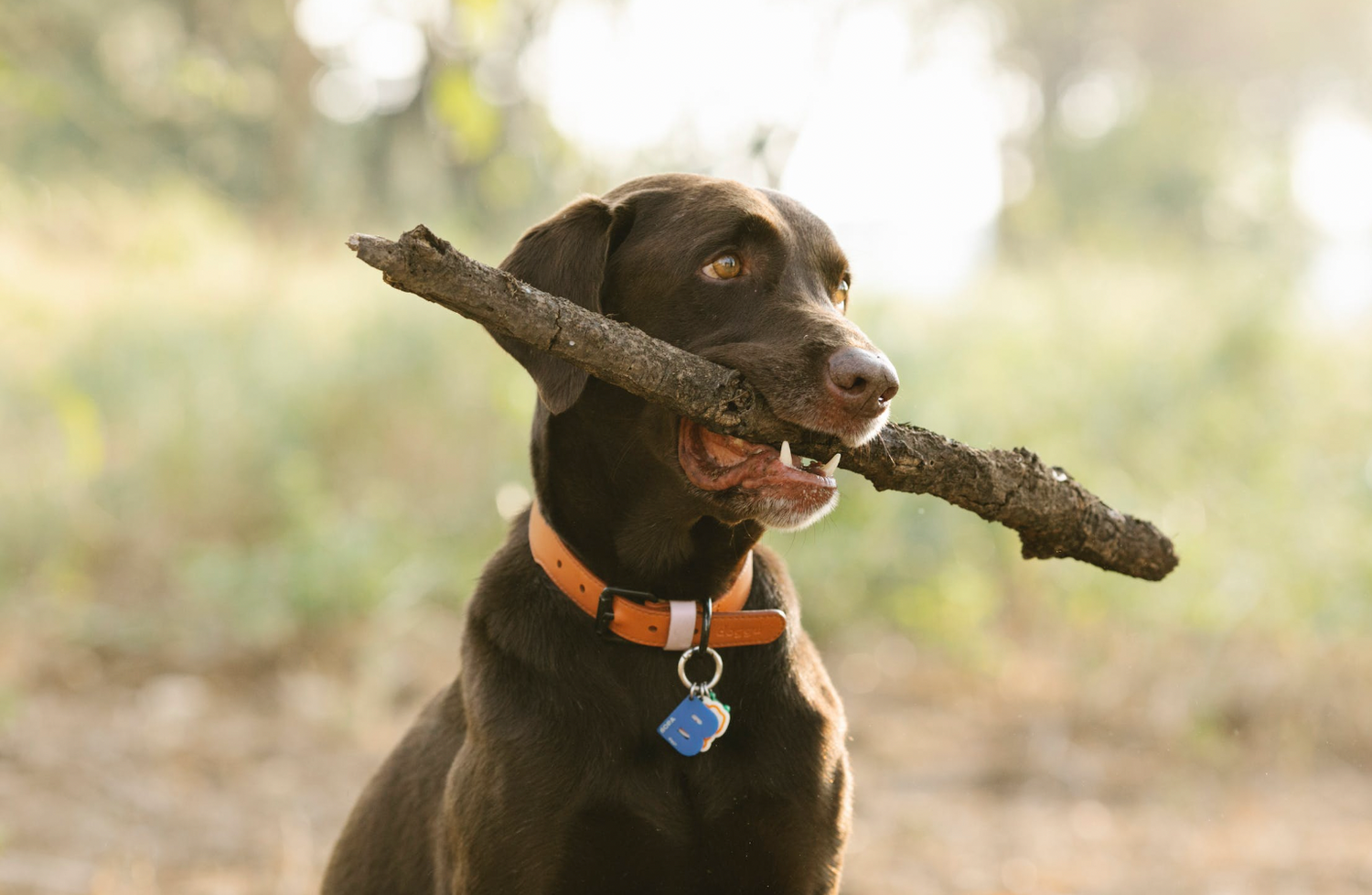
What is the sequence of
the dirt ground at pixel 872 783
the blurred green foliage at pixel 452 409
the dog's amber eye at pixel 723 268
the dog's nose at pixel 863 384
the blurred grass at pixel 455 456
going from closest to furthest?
the dog's nose at pixel 863 384, the dog's amber eye at pixel 723 268, the dirt ground at pixel 872 783, the blurred green foliage at pixel 452 409, the blurred grass at pixel 455 456

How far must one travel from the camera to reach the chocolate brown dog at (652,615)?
2.41m

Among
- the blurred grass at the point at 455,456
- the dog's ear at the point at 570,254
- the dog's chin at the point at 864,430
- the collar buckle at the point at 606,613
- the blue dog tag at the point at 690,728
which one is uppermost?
the blurred grass at the point at 455,456

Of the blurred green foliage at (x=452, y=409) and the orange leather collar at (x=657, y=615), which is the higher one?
the blurred green foliage at (x=452, y=409)

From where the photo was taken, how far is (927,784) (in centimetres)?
546

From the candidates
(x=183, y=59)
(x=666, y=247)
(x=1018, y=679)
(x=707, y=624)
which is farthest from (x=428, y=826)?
(x=1018, y=679)

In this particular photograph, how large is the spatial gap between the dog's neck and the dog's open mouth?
9cm

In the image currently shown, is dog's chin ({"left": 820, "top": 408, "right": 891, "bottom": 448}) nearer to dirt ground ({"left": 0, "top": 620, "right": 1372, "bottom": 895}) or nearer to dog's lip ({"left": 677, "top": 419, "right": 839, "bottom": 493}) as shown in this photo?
dog's lip ({"left": 677, "top": 419, "right": 839, "bottom": 493})

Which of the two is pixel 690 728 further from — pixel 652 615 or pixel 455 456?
pixel 455 456

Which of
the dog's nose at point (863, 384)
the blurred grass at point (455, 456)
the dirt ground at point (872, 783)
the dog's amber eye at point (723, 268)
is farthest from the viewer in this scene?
the blurred grass at point (455, 456)

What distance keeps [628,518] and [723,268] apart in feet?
1.95

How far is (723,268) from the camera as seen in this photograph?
108 inches

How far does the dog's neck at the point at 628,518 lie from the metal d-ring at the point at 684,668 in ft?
0.57

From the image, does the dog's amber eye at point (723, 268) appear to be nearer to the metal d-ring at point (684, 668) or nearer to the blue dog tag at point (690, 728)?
the metal d-ring at point (684, 668)

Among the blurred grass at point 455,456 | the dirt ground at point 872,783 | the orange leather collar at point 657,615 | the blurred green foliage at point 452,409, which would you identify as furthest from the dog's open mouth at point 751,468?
the blurred grass at point 455,456
